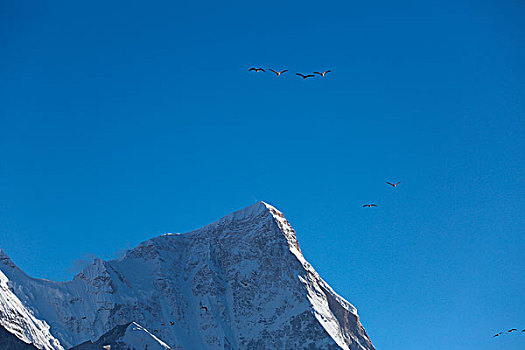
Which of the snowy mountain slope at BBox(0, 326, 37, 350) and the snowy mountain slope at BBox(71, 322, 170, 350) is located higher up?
the snowy mountain slope at BBox(71, 322, 170, 350)

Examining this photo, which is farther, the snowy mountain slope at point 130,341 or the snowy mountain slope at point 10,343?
the snowy mountain slope at point 130,341

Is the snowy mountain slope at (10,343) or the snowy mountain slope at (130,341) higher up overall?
the snowy mountain slope at (130,341)

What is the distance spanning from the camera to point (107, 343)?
154375 millimetres

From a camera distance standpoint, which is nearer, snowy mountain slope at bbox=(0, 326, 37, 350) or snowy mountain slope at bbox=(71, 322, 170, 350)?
snowy mountain slope at bbox=(0, 326, 37, 350)

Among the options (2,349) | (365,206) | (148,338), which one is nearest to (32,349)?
(2,349)

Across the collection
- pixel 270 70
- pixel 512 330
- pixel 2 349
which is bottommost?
pixel 2 349

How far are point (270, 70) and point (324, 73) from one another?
27.2 ft

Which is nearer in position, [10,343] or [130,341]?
[10,343]

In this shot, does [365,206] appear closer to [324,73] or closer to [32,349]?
[324,73]

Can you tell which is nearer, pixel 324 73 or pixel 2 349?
pixel 324 73

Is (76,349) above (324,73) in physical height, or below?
below

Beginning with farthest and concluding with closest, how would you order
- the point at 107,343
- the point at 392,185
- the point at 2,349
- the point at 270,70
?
1. the point at 107,343
2. the point at 2,349
3. the point at 392,185
4. the point at 270,70

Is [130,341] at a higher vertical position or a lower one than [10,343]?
higher

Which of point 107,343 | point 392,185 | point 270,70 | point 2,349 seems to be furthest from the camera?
point 107,343
